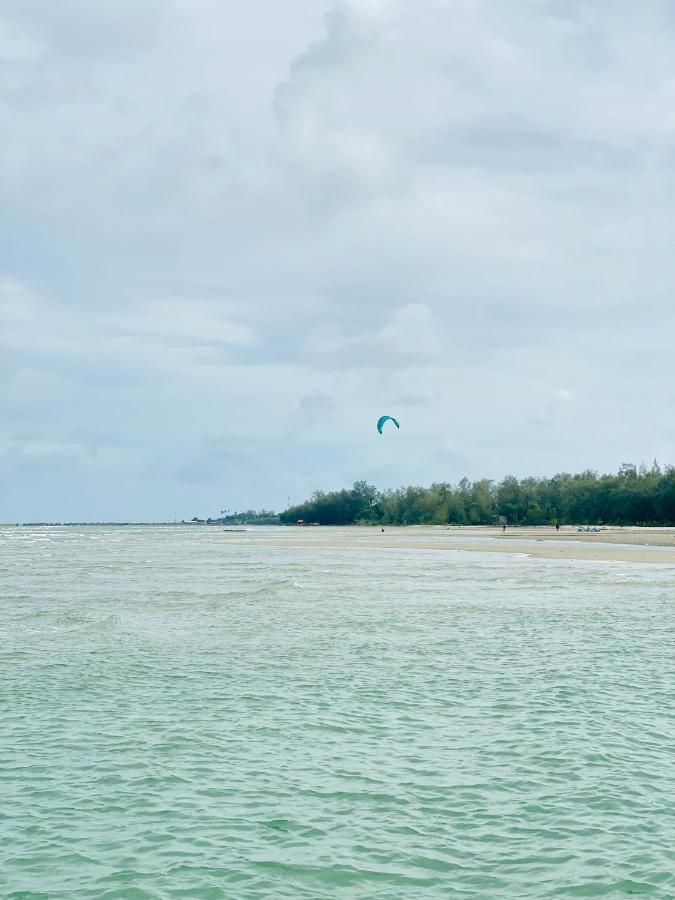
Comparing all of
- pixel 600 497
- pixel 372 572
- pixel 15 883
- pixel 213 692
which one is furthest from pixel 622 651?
pixel 600 497

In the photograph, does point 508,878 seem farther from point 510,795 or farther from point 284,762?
point 284,762

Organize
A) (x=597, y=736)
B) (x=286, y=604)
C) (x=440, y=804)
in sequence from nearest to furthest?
(x=440, y=804), (x=597, y=736), (x=286, y=604)

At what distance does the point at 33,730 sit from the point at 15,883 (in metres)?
5.80

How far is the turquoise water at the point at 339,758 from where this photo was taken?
8.40 metres

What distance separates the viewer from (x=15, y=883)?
320 inches

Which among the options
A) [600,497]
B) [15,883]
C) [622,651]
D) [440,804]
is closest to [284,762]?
[440,804]

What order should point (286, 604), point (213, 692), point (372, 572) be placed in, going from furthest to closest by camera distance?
point (372, 572) → point (286, 604) → point (213, 692)

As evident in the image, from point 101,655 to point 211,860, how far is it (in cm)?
1257

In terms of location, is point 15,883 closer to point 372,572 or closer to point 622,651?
point 622,651

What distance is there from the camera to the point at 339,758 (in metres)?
12.0

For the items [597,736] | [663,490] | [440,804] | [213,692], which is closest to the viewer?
[440,804]

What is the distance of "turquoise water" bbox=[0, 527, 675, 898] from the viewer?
8.40m

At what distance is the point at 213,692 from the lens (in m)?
16.3

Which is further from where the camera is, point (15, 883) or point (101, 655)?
point (101, 655)
